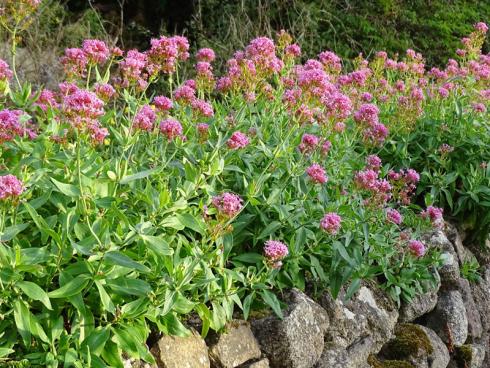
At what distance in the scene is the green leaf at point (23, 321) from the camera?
8.25 feet

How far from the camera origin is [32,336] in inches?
106

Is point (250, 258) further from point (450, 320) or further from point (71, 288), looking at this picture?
point (450, 320)

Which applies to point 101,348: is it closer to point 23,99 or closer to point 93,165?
point 93,165

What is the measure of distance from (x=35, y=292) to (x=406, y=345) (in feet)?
7.69

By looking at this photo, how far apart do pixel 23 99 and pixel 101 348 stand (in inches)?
62.8

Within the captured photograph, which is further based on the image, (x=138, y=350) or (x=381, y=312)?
(x=381, y=312)

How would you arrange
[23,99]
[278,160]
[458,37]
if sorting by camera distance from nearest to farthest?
[23,99], [278,160], [458,37]

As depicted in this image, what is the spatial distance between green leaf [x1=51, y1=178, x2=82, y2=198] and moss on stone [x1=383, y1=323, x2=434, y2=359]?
2.19 meters

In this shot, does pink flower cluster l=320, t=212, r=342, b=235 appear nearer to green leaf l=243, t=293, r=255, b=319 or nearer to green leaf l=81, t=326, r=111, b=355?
green leaf l=243, t=293, r=255, b=319

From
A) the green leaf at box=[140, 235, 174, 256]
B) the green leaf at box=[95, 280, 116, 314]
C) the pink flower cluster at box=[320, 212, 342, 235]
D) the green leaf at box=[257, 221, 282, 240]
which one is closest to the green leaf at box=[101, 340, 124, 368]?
the green leaf at box=[95, 280, 116, 314]

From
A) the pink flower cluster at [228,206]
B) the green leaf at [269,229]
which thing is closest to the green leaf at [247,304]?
the green leaf at [269,229]

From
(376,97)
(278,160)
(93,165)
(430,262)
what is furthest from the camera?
(376,97)

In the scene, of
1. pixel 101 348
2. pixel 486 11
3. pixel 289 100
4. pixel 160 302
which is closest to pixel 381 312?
pixel 289 100

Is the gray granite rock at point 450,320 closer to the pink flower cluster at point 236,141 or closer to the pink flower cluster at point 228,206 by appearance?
the pink flower cluster at point 236,141
